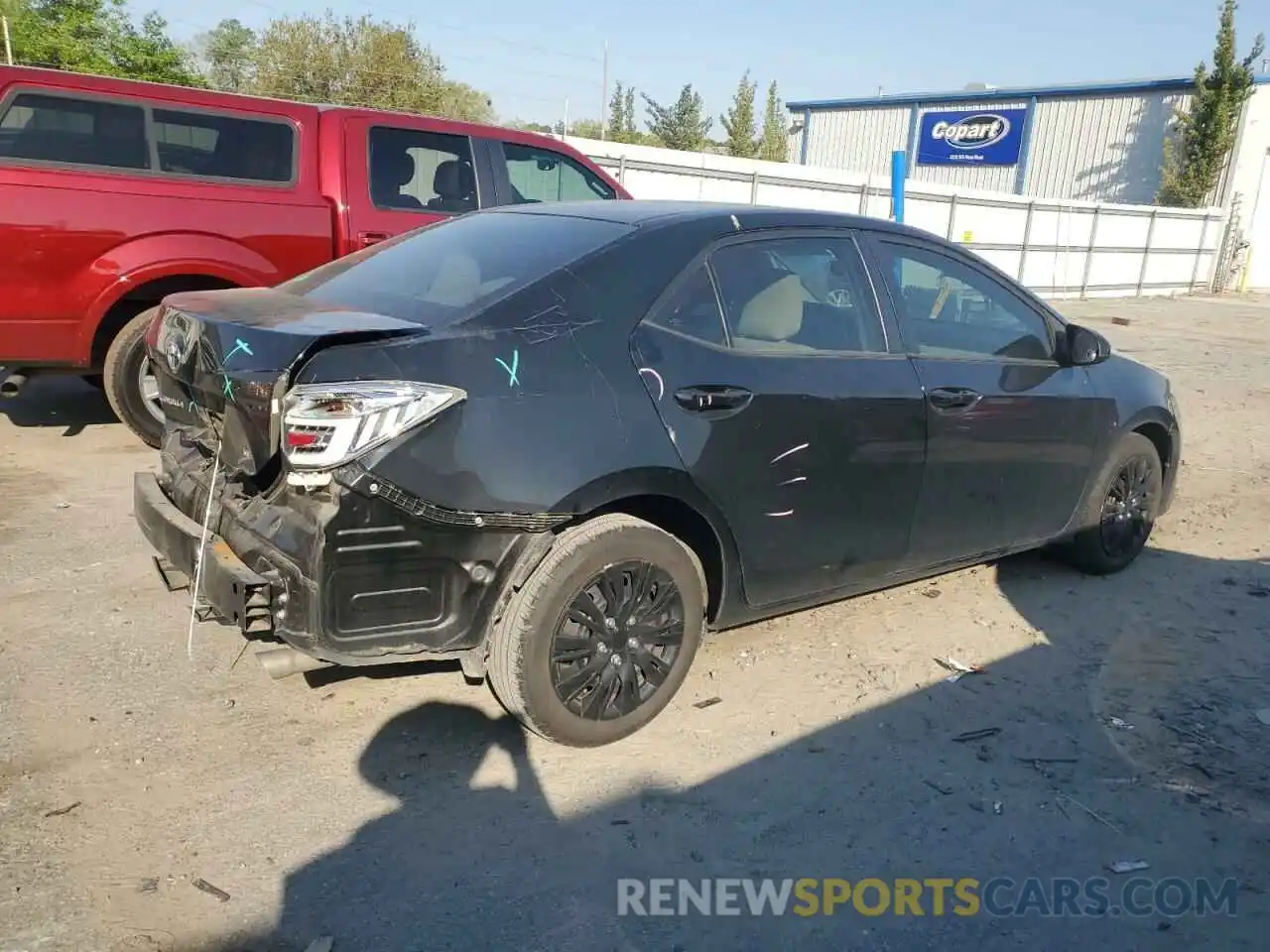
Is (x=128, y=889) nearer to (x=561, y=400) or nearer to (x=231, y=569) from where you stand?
(x=231, y=569)

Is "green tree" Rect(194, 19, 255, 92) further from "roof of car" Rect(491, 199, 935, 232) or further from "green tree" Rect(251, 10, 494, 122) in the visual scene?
"roof of car" Rect(491, 199, 935, 232)

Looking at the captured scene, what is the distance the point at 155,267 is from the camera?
574 cm

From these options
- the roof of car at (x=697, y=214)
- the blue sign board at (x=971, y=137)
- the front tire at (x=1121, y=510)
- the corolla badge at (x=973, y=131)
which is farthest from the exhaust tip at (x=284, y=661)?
the corolla badge at (x=973, y=131)

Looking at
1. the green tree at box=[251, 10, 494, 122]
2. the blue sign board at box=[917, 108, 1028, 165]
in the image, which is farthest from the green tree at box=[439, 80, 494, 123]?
the blue sign board at box=[917, 108, 1028, 165]

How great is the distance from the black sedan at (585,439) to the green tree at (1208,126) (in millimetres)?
30468

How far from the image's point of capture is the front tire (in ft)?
16.0

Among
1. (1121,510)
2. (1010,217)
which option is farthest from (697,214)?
(1010,217)

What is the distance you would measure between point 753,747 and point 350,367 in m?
1.81

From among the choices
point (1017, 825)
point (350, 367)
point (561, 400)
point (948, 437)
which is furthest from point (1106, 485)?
point (350, 367)

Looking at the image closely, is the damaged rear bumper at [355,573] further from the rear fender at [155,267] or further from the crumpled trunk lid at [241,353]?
the rear fender at [155,267]

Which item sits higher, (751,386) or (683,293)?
(683,293)

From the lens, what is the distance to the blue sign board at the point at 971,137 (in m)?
34.6

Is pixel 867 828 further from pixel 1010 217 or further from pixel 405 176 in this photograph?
pixel 1010 217

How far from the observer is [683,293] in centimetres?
332
